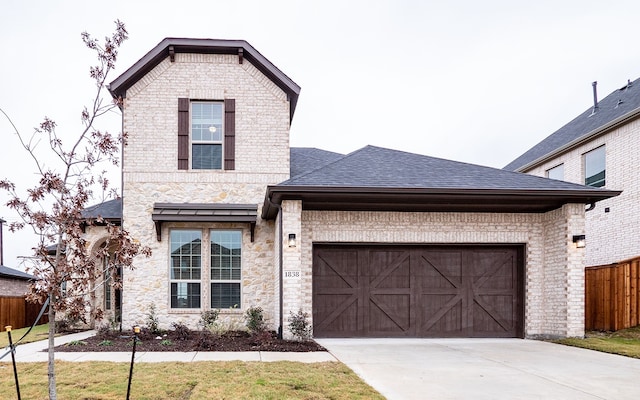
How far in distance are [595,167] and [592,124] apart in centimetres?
198

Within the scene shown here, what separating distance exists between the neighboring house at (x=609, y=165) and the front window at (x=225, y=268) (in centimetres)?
1110

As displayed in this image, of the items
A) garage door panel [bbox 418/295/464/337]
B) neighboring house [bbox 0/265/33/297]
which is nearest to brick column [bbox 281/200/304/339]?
garage door panel [bbox 418/295/464/337]

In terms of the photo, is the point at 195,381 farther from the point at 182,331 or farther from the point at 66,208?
the point at 182,331

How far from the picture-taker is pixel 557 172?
19.8m

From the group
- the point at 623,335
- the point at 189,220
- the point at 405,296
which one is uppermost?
the point at 189,220

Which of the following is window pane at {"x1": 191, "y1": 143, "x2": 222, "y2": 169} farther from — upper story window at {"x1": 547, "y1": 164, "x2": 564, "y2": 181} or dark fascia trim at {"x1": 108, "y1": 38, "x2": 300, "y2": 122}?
upper story window at {"x1": 547, "y1": 164, "x2": 564, "y2": 181}

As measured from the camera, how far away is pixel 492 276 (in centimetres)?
1105

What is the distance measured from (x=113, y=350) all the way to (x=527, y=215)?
9.36 m

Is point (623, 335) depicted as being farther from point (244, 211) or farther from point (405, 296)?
point (244, 211)

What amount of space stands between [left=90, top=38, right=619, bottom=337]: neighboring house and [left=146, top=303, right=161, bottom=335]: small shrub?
16 cm

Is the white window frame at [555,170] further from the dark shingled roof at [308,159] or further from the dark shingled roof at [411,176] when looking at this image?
the dark shingled roof at [308,159]

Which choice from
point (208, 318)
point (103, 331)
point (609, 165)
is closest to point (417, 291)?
point (208, 318)

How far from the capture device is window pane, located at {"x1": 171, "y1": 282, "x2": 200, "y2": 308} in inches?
456

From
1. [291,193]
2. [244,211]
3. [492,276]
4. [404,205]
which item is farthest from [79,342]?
[492,276]
